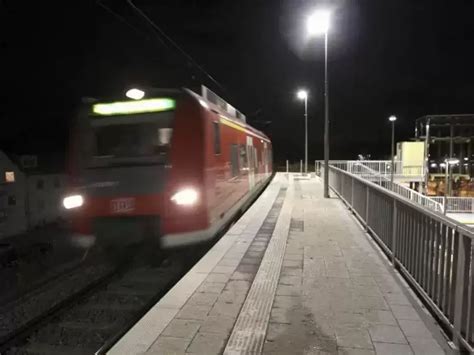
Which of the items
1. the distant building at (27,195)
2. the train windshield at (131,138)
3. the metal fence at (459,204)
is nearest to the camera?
the train windshield at (131,138)

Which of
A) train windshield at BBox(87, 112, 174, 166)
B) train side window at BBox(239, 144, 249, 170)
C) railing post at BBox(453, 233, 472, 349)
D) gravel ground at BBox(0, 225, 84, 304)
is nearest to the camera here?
railing post at BBox(453, 233, 472, 349)

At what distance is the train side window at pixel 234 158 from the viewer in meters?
8.50

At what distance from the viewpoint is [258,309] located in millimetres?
4016

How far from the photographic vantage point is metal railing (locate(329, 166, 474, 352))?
10.0 feet

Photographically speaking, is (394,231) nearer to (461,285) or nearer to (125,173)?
(461,285)

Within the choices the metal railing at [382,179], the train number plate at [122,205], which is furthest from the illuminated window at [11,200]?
the metal railing at [382,179]

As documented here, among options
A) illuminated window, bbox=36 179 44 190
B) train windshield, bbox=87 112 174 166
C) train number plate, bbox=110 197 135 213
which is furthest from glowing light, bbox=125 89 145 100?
illuminated window, bbox=36 179 44 190

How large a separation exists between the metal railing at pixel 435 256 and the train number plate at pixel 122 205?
3.70m

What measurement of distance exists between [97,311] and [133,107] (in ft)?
9.75

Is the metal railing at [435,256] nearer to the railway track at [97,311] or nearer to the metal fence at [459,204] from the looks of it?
the railway track at [97,311]

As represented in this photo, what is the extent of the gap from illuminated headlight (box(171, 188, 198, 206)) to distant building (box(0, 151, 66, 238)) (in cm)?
811

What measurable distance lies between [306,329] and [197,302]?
1.24m

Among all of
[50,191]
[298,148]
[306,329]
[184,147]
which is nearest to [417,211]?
[306,329]

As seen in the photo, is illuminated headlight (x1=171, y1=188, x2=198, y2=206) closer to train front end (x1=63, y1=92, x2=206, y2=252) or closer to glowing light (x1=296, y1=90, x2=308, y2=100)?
train front end (x1=63, y1=92, x2=206, y2=252)
